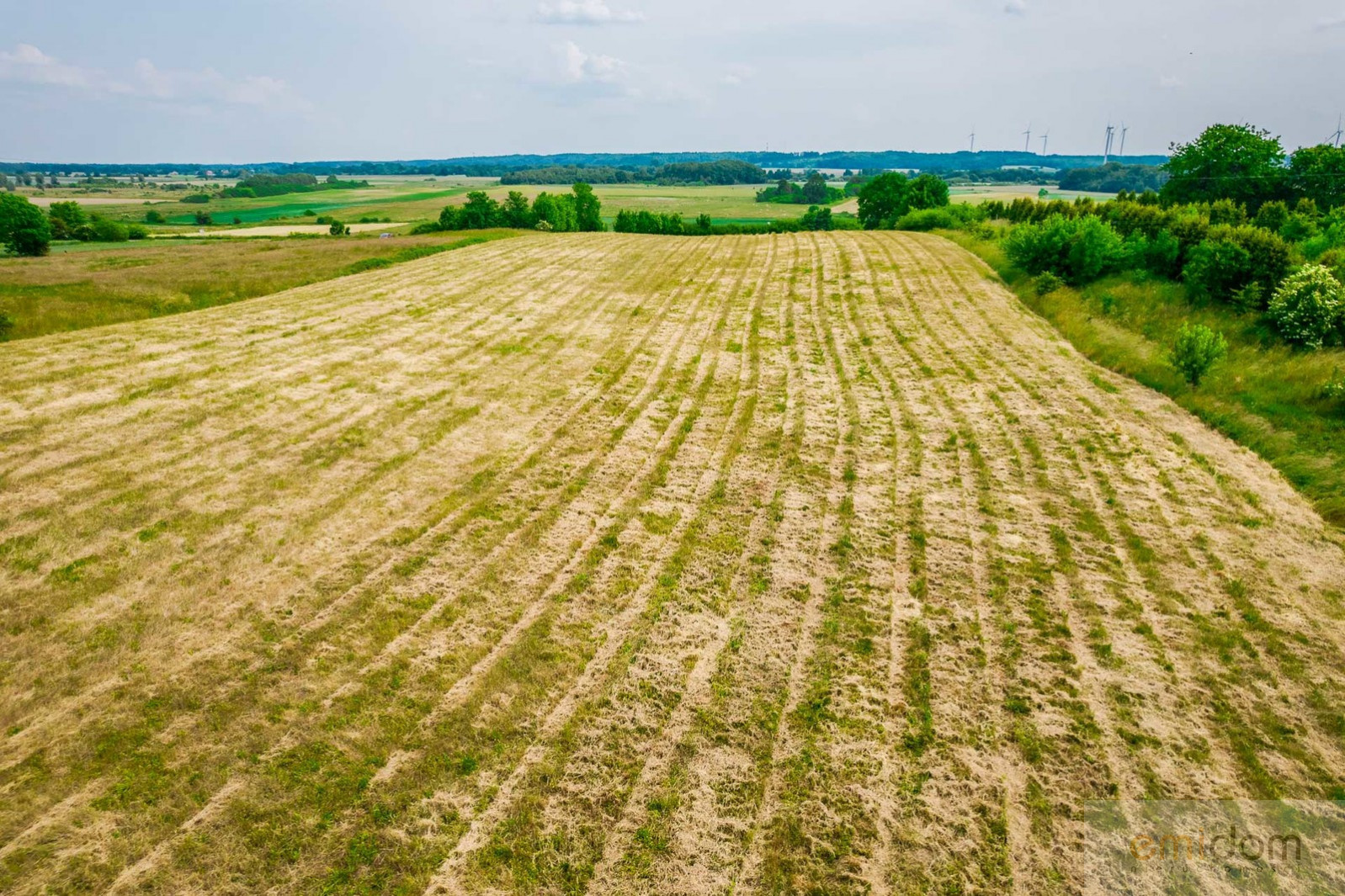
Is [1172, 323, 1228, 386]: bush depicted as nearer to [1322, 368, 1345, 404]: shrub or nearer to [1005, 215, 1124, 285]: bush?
[1322, 368, 1345, 404]: shrub

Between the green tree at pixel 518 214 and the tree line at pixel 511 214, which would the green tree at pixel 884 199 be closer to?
the tree line at pixel 511 214

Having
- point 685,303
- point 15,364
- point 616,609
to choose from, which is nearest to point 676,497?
point 616,609

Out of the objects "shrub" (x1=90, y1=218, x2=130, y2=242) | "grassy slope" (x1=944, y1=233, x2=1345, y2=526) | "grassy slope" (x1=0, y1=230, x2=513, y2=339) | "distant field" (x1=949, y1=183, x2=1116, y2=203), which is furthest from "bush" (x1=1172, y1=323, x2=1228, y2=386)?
"shrub" (x1=90, y1=218, x2=130, y2=242)

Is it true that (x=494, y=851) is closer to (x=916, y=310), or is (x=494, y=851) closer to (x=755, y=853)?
(x=755, y=853)

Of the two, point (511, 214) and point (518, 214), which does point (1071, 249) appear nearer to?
point (518, 214)

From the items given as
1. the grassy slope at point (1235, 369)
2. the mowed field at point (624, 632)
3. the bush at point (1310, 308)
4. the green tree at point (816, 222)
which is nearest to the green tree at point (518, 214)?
the green tree at point (816, 222)
